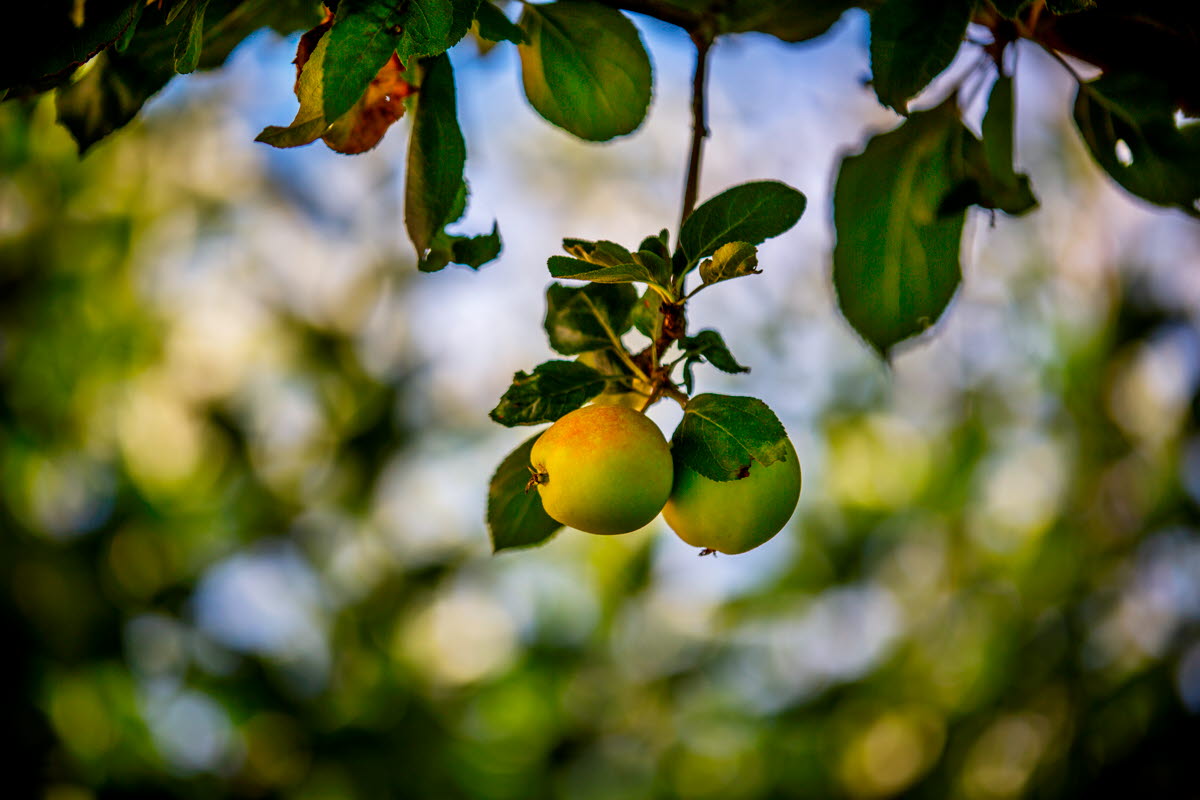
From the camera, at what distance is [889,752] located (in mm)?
3855

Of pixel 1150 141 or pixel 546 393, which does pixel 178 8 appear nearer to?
pixel 546 393

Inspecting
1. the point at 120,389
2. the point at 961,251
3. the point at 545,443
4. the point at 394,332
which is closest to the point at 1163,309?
the point at 394,332

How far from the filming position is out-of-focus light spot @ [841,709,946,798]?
3779 millimetres

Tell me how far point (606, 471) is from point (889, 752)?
393 centimetres

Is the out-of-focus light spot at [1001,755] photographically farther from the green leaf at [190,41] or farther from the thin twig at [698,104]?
the green leaf at [190,41]

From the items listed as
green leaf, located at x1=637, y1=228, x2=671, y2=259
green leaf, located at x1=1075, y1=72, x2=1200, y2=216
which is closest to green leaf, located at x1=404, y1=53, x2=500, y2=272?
green leaf, located at x1=637, y1=228, x2=671, y2=259

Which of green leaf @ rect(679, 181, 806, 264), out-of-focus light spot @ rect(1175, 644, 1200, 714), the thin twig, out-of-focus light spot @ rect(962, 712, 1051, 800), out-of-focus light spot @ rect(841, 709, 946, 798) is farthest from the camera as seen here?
out-of-focus light spot @ rect(841, 709, 946, 798)

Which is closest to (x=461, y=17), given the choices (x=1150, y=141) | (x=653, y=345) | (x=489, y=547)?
(x=653, y=345)

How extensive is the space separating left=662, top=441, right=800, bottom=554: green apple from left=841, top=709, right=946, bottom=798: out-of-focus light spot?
3.73m

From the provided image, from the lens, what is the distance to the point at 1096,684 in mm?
3424

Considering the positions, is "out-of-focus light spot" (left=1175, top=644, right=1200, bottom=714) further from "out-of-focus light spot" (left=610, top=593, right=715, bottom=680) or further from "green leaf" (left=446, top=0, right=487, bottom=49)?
"green leaf" (left=446, top=0, right=487, bottom=49)

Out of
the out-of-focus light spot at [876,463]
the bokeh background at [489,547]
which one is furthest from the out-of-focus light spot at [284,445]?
the out-of-focus light spot at [876,463]

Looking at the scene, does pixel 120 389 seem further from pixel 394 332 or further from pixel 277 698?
pixel 277 698

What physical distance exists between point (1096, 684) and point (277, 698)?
3263 mm
